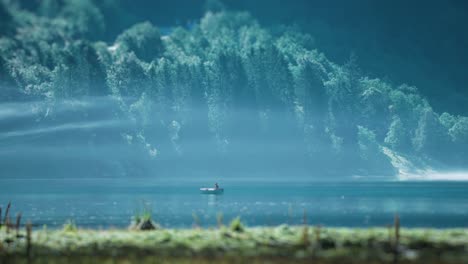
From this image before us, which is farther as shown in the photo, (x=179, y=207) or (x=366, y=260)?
(x=179, y=207)

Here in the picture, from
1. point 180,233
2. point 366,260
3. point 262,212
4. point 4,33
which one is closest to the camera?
point 366,260

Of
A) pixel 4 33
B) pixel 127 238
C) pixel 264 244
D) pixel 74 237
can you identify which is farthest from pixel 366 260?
pixel 4 33

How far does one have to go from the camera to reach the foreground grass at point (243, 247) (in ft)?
119

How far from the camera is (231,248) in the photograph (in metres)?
40.3

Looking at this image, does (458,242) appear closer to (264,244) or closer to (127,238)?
(264,244)

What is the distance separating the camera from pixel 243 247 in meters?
40.2

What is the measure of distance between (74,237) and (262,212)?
229ft

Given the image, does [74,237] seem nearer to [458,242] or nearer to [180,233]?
[180,233]

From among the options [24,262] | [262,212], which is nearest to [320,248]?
[24,262]

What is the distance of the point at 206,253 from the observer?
38.8 m

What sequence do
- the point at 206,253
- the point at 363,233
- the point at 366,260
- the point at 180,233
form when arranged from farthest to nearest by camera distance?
the point at 180,233 < the point at 363,233 < the point at 206,253 < the point at 366,260

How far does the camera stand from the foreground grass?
36.1 meters

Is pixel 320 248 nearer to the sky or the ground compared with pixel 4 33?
nearer to the ground

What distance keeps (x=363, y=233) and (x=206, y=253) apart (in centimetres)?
1055
